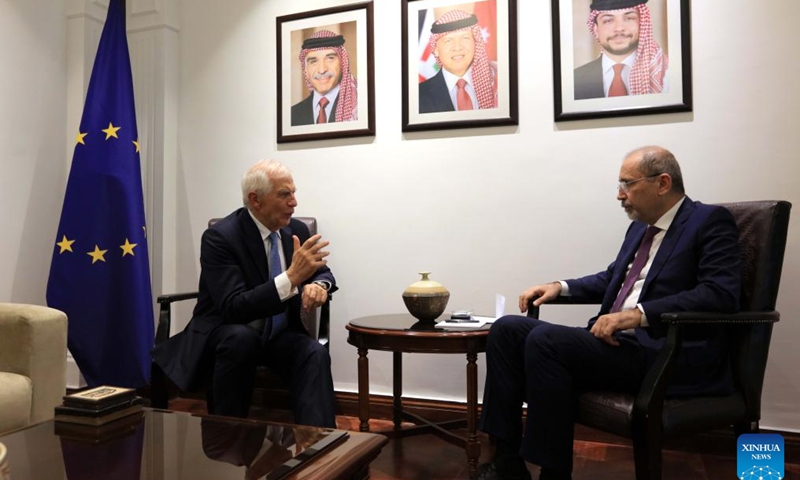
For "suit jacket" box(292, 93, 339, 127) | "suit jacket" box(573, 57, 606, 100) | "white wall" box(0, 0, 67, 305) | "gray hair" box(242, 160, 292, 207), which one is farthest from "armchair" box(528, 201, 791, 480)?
"white wall" box(0, 0, 67, 305)

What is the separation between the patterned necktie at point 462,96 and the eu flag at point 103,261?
1.70 meters

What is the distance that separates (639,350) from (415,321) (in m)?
0.90

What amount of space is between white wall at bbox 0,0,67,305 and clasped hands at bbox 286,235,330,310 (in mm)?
1848

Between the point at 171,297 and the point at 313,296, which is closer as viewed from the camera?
the point at 313,296

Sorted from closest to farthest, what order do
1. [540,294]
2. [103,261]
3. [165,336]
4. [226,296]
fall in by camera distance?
[226,296], [540,294], [165,336], [103,261]

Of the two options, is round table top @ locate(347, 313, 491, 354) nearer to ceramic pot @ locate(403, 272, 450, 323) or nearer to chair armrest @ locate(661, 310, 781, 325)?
ceramic pot @ locate(403, 272, 450, 323)

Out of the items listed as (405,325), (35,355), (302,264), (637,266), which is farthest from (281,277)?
(637,266)

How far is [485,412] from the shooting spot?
2074mm

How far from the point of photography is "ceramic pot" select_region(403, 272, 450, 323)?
2.40 m

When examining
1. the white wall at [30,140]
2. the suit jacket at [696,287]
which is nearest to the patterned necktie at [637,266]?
the suit jacket at [696,287]

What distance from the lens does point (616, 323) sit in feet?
6.27

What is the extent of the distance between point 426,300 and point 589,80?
48.3 inches

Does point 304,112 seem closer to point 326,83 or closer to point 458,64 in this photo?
point 326,83

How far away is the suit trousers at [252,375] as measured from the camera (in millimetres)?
2123
